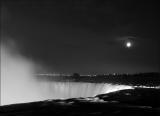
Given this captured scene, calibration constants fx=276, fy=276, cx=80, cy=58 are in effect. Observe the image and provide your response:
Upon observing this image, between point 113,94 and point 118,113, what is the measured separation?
21.2 feet

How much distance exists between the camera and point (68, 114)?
1236cm

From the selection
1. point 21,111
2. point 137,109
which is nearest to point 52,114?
point 21,111

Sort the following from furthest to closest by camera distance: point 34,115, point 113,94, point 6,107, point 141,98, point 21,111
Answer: point 113,94 → point 141,98 → point 6,107 → point 21,111 → point 34,115

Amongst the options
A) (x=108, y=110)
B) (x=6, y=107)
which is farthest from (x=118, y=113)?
(x=6, y=107)

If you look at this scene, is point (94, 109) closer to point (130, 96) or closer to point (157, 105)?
point (157, 105)

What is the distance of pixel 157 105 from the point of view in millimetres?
15055

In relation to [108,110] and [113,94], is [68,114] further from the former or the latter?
[113,94]

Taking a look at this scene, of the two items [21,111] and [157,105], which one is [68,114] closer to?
[21,111]

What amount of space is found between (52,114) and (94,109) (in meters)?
2.49

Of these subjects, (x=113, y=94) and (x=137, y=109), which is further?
(x=113, y=94)

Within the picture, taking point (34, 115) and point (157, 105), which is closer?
point (34, 115)

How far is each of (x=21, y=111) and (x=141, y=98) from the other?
7.66m

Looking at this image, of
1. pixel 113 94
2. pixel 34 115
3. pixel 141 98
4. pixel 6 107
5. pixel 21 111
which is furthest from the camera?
pixel 113 94

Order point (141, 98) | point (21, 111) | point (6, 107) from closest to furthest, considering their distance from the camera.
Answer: point (21, 111) → point (6, 107) → point (141, 98)
